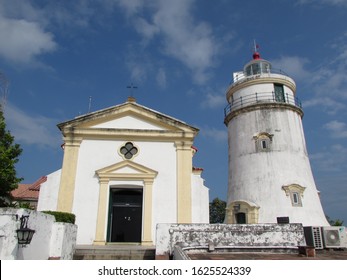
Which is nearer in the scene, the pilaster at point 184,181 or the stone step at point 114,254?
the stone step at point 114,254

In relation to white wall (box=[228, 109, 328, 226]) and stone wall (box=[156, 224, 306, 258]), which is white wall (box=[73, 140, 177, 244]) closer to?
stone wall (box=[156, 224, 306, 258])

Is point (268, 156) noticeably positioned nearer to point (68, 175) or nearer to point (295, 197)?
point (295, 197)

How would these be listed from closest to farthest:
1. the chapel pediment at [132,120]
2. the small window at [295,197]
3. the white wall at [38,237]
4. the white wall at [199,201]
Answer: the white wall at [38,237], the white wall at [199,201], the chapel pediment at [132,120], the small window at [295,197]

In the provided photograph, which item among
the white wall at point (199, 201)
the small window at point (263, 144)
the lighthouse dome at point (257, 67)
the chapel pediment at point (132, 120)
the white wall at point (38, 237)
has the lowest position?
the white wall at point (38, 237)

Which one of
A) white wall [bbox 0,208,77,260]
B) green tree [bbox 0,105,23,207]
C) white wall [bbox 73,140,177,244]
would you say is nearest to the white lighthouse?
white wall [bbox 73,140,177,244]

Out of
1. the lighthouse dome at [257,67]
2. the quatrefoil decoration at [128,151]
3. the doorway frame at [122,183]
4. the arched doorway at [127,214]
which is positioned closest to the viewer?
the doorway frame at [122,183]

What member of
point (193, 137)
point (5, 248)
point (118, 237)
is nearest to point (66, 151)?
point (118, 237)

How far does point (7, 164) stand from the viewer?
1180 centimetres

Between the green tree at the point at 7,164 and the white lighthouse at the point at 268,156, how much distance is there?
15286 millimetres

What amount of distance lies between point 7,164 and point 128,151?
17.9 feet

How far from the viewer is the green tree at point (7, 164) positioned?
38.3 ft

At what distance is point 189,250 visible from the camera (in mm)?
10617

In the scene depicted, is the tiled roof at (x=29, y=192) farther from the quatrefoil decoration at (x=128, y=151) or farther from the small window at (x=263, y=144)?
the small window at (x=263, y=144)

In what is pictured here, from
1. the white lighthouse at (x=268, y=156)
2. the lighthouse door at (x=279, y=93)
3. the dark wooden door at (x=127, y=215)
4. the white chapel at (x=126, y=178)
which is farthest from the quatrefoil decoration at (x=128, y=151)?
the lighthouse door at (x=279, y=93)
